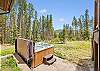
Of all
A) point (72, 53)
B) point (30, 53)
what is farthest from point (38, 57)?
point (72, 53)

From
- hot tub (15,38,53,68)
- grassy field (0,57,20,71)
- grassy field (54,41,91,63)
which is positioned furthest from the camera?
grassy field (54,41,91,63)

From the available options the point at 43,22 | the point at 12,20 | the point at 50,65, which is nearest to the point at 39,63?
the point at 50,65

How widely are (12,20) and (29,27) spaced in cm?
336

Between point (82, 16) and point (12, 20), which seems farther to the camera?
point (82, 16)

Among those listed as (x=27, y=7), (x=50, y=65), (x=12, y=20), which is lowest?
(x=50, y=65)

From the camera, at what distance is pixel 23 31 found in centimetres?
2659

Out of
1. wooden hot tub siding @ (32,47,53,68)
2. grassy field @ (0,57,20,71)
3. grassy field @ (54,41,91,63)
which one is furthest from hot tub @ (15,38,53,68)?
grassy field @ (54,41,91,63)

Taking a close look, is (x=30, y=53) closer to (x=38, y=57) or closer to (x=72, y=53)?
(x=38, y=57)

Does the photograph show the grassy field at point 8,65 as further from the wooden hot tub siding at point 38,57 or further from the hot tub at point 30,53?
the wooden hot tub siding at point 38,57

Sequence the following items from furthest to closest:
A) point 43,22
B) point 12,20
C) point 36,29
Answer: point 43,22 → point 36,29 → point 12,20

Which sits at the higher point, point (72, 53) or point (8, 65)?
point (8, 65)

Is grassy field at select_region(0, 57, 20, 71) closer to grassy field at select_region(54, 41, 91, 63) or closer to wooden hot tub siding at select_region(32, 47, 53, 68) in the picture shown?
wooden hot tub siding at select_region(32, 47, 53, 68)

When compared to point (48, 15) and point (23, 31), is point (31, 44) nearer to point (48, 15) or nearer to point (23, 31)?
point (23, 31)

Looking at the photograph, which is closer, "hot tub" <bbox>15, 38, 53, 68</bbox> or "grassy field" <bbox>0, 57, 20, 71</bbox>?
"grassy field" <bbox>0, 57, 20, 71</bbox>
